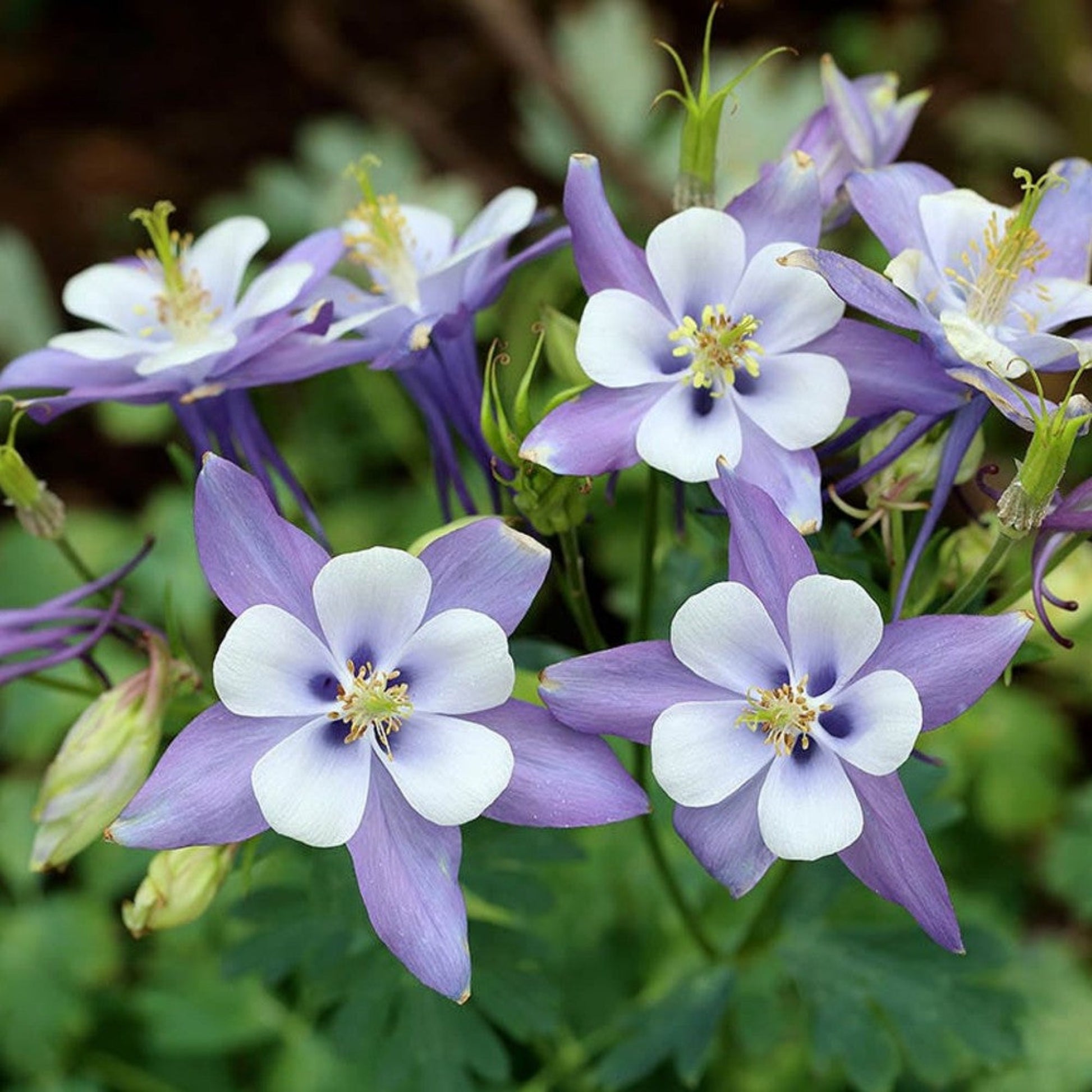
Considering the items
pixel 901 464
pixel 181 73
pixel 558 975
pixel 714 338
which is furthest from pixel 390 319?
pixel 181 73

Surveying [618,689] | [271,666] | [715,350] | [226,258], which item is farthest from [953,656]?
[226,258]

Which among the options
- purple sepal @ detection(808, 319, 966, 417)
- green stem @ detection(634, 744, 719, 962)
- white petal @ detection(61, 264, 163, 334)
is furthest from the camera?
green stem @ detection(634, 744, 719, 962)

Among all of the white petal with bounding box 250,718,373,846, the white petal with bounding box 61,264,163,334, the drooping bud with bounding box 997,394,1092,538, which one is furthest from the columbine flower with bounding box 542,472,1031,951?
the white petal with bounding box 61,264,163,334

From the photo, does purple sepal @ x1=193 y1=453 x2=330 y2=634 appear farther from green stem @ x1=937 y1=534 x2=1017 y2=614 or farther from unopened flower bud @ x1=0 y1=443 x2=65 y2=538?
green stem @ x1=937 y1=534 x2=1017 y2=614

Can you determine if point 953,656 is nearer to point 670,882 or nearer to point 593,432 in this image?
point 593,432

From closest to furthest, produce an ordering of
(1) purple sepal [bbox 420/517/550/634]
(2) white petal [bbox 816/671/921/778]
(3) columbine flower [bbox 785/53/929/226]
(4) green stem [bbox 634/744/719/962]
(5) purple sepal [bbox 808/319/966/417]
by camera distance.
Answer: (2) white petal [bbox 816/671/921/778]
(1) purple sepal [bbox 420/517/550/634]
(5) purple sepal [bbox 808/319/966/417]
(3) columbine flower [bbox 785/53/929/226]
(4) green stem [bbox 634/744/719/962]

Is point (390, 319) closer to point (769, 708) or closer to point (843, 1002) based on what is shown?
point (769, 708)
